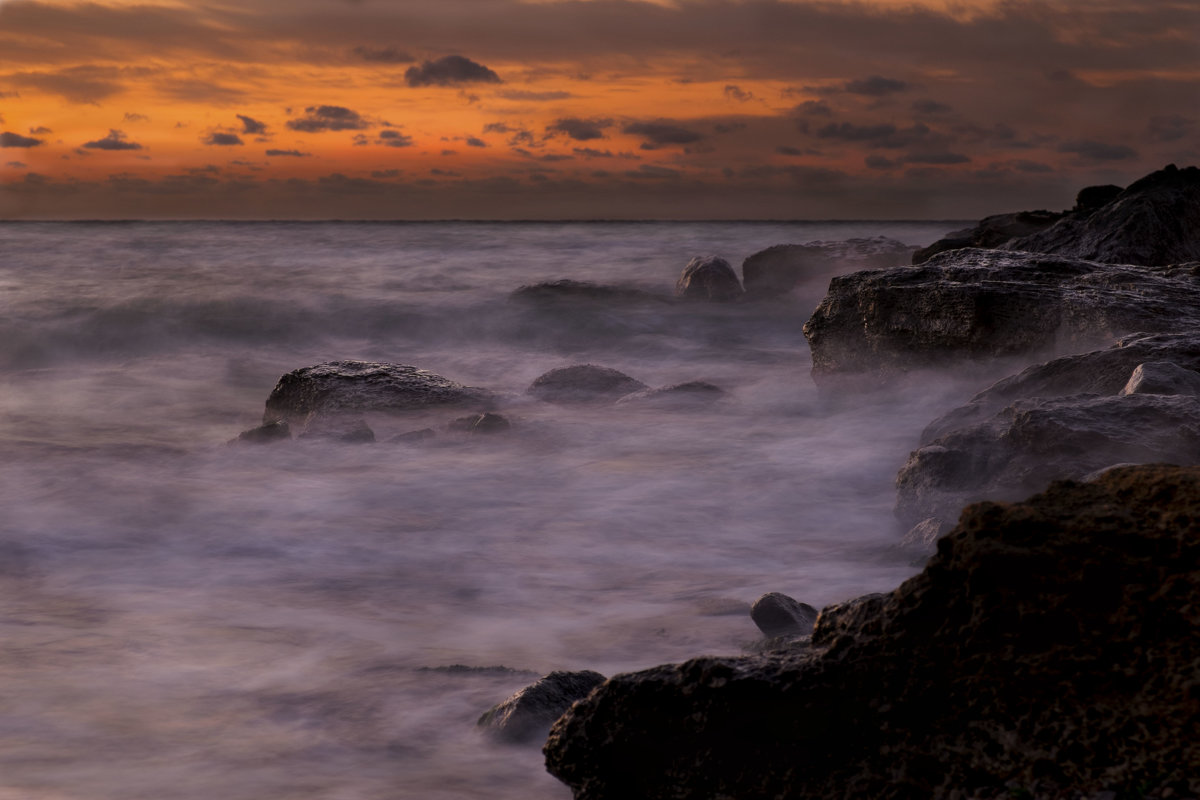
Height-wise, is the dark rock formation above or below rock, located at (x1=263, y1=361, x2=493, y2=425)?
above

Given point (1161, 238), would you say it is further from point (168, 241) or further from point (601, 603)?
point (168, 241)

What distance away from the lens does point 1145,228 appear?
452 inches

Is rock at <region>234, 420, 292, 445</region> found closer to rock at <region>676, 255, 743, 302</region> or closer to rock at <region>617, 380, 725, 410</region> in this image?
rock at <region>617, 380, 725, 410</region>

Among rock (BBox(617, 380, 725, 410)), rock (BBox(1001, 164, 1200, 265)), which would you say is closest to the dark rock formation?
rock (BBox(1001, 164, 1200, 265))

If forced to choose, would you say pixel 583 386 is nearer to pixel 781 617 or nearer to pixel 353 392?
pixel 353 392

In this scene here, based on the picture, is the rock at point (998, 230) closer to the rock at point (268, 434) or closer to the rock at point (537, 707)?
the rock at point (268, 434)

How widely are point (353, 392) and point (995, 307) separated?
6026 mm

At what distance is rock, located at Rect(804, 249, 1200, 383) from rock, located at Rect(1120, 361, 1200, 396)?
1.86 meters

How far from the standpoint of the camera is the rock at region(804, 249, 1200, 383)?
8.38m

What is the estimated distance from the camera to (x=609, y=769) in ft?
10.3

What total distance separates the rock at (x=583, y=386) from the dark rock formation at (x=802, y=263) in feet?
27.8

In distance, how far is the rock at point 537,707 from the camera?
167 inches

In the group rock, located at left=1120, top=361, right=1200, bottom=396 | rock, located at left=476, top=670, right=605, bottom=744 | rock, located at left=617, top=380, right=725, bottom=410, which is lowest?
rock, located at left=476, top=670, right=605, bottom=744

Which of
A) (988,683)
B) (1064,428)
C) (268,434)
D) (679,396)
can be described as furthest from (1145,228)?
(988,683)
